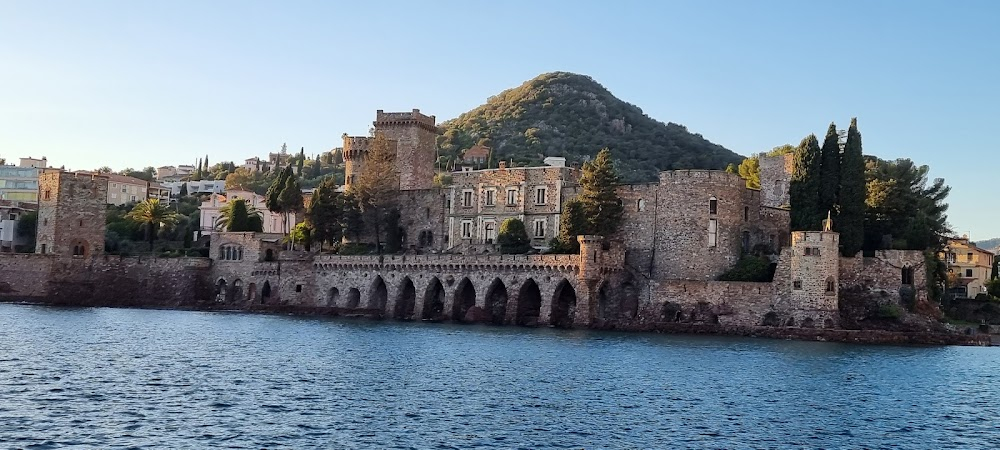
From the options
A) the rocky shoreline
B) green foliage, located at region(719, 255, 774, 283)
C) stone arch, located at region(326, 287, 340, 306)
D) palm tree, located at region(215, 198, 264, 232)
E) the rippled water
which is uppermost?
palm tree, located at region(215, 198, 264, 232)

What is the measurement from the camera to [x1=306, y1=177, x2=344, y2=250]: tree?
81938 millimetres

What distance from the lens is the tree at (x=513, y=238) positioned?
234 feet

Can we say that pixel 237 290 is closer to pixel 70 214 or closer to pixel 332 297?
pixel 332 297

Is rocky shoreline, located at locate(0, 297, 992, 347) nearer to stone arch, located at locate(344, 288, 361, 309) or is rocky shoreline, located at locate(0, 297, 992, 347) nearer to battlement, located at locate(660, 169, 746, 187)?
battlement, located at locate(660, 169, 746, 187)

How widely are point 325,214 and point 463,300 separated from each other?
51.8 ft

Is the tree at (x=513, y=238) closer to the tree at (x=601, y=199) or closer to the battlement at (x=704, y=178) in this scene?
the tree at (x=601, y=199)

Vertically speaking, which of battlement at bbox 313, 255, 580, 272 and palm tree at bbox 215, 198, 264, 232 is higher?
palm tree at bbox 215, 198, 264, 232

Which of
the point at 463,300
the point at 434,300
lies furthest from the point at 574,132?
the point at 463,300

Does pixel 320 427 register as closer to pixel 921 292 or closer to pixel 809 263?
pixel 809 263

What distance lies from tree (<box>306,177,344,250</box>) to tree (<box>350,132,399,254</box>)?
1.86 meters

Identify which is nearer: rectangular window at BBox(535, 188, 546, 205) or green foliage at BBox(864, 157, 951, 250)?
green foliage at BBox(864, 157, 951, 250)

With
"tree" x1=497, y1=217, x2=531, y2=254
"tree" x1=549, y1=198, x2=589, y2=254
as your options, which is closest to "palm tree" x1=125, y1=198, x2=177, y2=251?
"tree" x1=497, y1=217, x2=531, y2=254

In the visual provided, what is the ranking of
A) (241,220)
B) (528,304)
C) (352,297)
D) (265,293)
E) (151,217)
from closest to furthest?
1. (528,304)
2. (352,297)
3. (265,293)
4. (241,220)
5. (151,217)

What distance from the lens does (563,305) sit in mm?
67625
